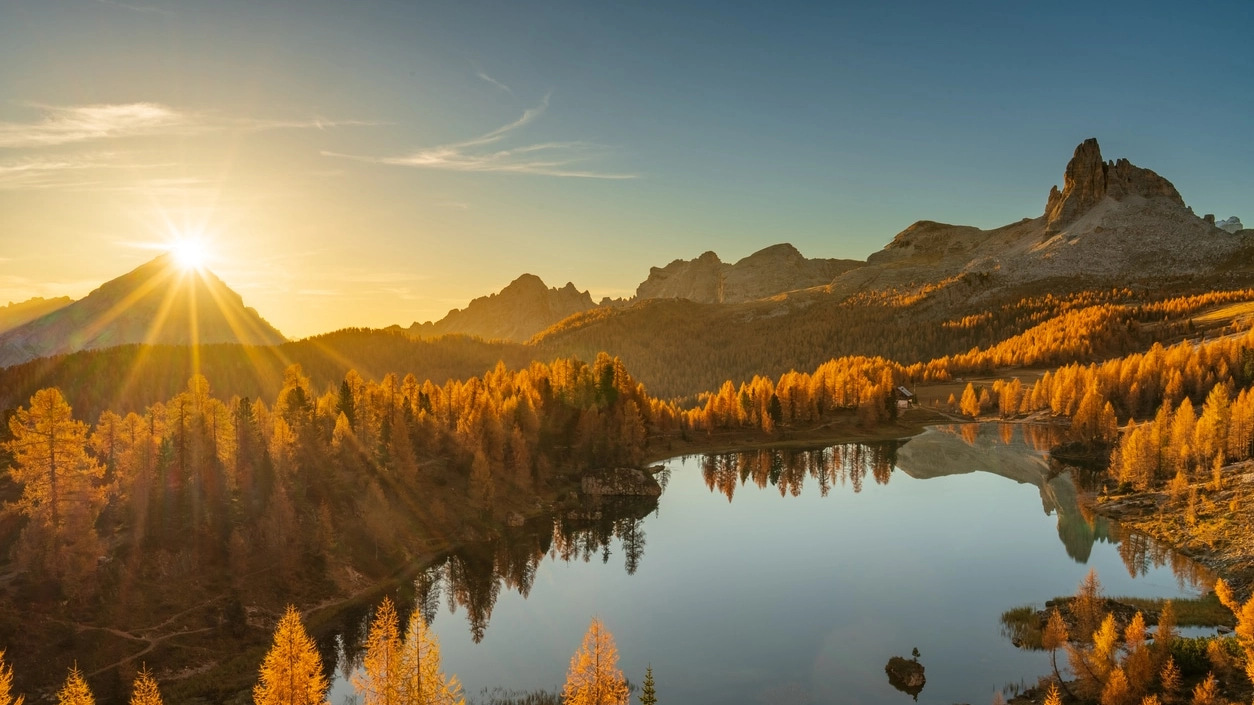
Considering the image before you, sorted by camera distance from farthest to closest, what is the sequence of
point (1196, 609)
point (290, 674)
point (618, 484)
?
point (618, 484), point (1196, 609), point (290, 674)

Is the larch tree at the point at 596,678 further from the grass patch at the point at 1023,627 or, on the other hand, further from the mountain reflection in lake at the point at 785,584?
the grass patch at the point at 1023,627

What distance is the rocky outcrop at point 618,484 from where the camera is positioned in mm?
126438

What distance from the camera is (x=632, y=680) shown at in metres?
57.1

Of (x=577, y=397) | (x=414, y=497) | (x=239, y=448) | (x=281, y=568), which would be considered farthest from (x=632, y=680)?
(x=577, y=397)

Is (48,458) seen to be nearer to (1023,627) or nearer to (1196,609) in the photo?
(1023,627)

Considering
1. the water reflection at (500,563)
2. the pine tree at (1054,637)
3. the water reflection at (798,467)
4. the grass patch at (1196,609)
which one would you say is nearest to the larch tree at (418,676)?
the water reflection at (500,563)

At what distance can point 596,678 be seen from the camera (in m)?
39.2

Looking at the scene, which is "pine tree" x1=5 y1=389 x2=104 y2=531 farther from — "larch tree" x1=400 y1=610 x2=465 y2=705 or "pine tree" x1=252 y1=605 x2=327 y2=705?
"larch tree" x1=400 y1=610 x2=465 y2=705

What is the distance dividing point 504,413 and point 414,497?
28151 millimetres

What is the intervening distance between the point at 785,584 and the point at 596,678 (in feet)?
155

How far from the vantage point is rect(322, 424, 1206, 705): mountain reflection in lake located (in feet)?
192

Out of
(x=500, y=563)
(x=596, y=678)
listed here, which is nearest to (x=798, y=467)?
(x=500, y=563)

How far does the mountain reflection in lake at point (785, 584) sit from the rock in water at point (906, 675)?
932mm

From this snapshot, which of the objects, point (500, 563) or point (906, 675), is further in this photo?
point (500, 563)
